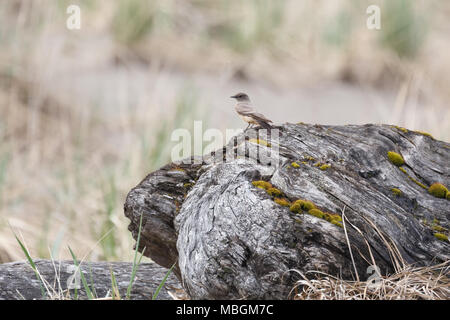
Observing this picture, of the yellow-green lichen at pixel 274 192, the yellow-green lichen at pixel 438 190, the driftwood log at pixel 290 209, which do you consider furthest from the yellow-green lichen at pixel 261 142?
the yellow-green lichen at pixel 438 190

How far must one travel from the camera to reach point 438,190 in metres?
2.65

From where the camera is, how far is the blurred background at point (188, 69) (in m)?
7.66

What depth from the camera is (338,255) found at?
7.47 feet

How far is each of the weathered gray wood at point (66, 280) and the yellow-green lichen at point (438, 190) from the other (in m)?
1.20

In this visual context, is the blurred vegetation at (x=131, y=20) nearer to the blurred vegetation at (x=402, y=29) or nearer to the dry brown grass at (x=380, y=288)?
the blurred vegetation at (x=402, y=29)

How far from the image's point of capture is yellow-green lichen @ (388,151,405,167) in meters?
2.74

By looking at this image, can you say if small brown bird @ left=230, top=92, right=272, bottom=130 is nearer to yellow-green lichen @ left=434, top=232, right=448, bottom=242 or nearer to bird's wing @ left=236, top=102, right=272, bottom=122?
bird's wing @ left=236, top=102, right=272, bottom=122

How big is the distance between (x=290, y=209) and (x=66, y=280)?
1.13 m

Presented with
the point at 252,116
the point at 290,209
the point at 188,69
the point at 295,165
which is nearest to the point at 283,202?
the point at 290,209

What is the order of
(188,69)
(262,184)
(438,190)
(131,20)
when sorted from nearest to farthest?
(262,184), (438,190), (131,20), (188,69)

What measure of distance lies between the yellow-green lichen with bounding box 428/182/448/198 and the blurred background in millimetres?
4054

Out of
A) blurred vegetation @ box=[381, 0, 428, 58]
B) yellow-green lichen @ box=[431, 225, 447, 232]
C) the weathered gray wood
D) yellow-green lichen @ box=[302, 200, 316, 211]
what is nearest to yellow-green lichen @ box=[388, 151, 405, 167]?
yellow-green lichen @ box=[431, 225, 447, 232]

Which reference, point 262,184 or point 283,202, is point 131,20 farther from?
point 283,202
